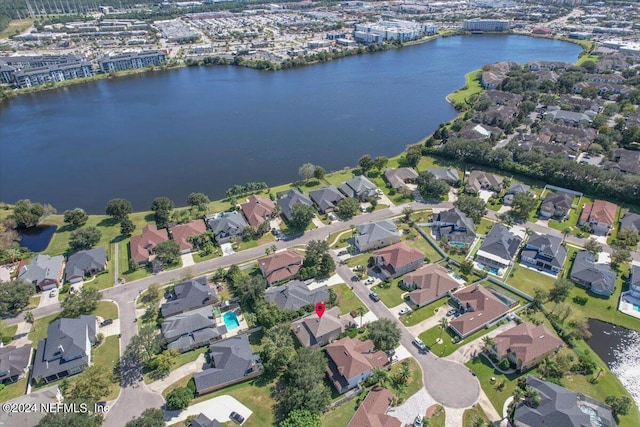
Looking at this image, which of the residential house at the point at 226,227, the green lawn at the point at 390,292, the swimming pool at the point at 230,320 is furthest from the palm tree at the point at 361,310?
the residential house at the point at 226,227

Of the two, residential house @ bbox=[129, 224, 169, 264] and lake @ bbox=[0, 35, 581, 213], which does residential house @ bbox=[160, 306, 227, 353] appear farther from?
lake @ bbox=[0, 35, 581, 213]

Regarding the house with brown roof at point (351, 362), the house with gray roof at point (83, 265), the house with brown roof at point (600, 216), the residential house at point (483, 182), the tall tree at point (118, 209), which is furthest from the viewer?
the residential house at point (483, 182)

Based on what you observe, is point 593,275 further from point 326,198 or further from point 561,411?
point 326,198

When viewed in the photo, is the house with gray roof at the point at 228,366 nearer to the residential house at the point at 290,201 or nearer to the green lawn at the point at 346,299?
the green lawn at the point at 346,299

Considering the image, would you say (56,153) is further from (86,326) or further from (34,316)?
(86,326)

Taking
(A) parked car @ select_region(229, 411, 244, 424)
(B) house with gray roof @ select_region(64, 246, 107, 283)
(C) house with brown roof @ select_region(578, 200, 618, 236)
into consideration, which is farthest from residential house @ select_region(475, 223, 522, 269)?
(B) house with gray roof @ select_region(64, 246, 107, 283)

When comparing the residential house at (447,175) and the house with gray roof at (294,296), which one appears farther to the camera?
the residential house at (447,175)

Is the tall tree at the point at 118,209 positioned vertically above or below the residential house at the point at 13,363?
above
